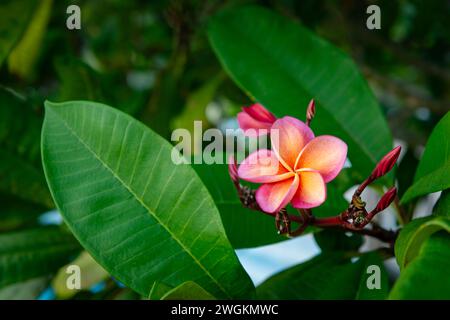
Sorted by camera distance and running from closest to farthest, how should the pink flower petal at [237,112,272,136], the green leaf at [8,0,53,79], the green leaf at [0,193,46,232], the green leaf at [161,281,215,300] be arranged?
the green leaf at [161,281,215,300] < the pink flower petal at [237,112,272,136] < the green leaf at [0,193,46,232] < the green leaf at [8,0,53,79]

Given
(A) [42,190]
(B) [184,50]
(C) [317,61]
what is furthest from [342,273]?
(B) [184,50]

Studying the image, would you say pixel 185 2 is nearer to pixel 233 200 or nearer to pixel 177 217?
pixel 233 200

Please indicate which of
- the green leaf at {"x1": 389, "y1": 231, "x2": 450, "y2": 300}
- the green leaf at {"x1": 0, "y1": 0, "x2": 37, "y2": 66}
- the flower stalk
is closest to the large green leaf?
the flower stalk

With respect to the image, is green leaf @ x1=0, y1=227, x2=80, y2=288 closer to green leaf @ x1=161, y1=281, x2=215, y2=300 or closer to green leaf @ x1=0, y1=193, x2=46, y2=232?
green leaf @ x1=0, y1=193, x2=46, y2=232

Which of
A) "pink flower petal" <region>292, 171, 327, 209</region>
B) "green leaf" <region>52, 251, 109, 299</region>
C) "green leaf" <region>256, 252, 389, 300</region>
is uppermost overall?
"pink flower petal" <region>292, 171, 327, 209</region>

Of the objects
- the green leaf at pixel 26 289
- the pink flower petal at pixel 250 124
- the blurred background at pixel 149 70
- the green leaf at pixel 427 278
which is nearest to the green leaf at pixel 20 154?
the blurred background at pixel 149 70

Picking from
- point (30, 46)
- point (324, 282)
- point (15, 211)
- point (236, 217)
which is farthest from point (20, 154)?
point (324, 282)
